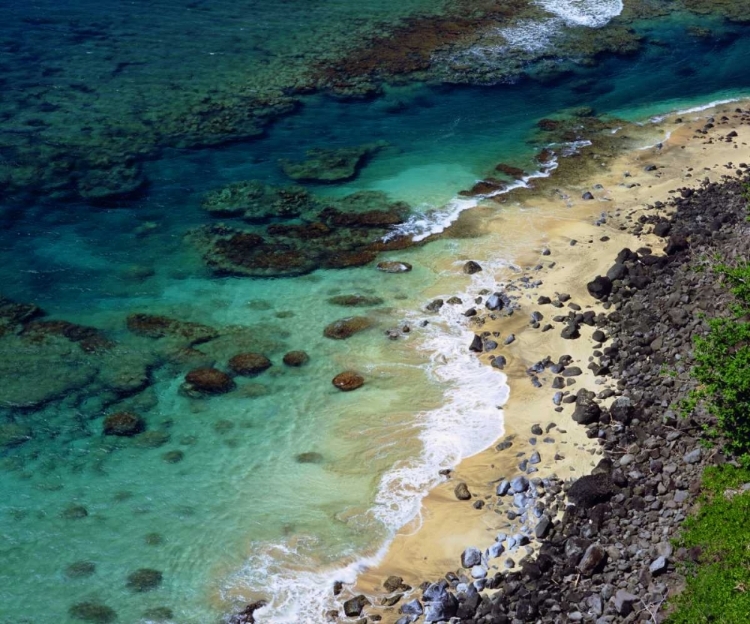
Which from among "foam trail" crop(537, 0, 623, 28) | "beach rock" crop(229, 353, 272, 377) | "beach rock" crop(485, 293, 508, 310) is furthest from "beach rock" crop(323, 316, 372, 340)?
"foam trail" crop(537, 0, 623, 28)

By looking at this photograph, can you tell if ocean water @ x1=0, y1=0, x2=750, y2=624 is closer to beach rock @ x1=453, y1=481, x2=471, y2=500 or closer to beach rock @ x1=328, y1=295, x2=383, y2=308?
beach rock @ x1=328, y1=295, x2=383, y2=308

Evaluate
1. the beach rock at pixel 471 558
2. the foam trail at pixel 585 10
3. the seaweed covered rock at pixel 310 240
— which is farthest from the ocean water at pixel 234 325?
the foam trail at pixel 585 10

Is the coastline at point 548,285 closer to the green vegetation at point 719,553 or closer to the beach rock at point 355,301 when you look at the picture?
the green vegetation at point 719,553

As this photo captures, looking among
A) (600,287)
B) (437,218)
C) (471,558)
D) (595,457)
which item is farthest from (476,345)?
(437,218)

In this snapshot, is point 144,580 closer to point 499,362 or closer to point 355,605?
point 355,605

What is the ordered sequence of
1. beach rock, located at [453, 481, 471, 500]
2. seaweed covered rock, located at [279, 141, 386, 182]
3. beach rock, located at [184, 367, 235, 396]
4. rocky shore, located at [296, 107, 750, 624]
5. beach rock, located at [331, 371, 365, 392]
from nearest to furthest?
rocky shore, located at [296, 107, 750, 624] → beach rock, located at [453, 481, 471, 500] → beach rock, located at [331, 371, 365, 392] → beach rock, located at [184, 367, 235, 396] → seaweed covered rock, located at [279, 141, 386, 182]

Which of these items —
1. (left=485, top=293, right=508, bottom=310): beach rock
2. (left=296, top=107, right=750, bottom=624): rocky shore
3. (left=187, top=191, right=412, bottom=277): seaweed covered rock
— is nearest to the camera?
(left=296, top=107, right=750, bottom=624): rocky shore

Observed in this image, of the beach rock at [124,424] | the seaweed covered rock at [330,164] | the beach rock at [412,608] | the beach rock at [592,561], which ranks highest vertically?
the seaweed covered rock at [330,164]

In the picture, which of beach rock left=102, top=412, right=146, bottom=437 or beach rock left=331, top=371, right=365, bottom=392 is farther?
beach rock left=331, top=371, right=365, bottom=392
